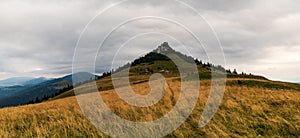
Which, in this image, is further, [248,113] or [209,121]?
[248,113]

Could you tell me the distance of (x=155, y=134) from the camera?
11273mm

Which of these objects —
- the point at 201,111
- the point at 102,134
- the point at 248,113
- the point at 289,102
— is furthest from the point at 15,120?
the point at 289,102

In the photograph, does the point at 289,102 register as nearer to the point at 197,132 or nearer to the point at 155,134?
the point at 197,132

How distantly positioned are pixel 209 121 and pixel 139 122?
3.55 metres

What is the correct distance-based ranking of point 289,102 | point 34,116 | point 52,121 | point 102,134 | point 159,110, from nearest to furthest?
point 102,134, point 52,121, point 34,116, point 159,110, point 289,102

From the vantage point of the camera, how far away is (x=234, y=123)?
12.8m

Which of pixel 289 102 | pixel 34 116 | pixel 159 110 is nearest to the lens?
pixel 34 116

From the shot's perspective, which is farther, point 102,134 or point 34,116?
point 34,116

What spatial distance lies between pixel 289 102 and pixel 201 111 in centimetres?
712

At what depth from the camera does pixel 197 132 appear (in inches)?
456

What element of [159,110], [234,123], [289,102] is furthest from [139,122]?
[289,102]

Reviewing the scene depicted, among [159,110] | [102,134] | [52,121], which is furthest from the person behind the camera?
[159,110]

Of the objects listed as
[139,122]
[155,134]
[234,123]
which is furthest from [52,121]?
[234,123]

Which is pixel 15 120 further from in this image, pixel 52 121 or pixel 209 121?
pixel 209 121
